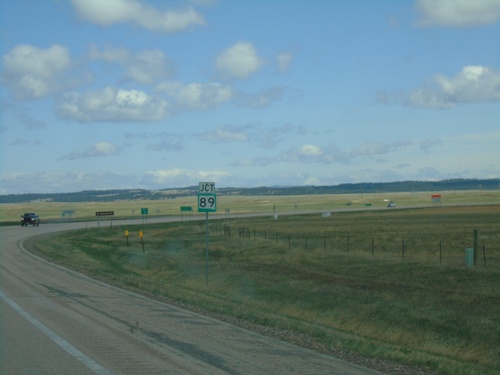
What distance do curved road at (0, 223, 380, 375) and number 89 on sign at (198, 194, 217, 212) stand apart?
6.49m

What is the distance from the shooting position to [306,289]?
24.8 metres

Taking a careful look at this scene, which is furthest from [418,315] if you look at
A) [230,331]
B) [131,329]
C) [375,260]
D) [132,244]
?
[132,244]

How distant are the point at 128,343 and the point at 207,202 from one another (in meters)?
12.6

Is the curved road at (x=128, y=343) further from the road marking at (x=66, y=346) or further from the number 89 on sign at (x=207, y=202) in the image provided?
the number 89 on sign at (x=207, y=202)

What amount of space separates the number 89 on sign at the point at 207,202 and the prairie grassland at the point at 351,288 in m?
3.00

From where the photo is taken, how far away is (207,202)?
2288cm

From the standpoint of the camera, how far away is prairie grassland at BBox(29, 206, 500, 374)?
13500 mm

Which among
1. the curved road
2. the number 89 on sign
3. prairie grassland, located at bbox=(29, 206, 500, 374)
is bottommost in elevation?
prairie grassland, located at bbox=(29, 206, 500, 374)

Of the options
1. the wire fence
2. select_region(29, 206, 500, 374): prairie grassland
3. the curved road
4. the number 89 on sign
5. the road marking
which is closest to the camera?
the road marking

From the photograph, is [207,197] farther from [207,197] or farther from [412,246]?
[412,246]

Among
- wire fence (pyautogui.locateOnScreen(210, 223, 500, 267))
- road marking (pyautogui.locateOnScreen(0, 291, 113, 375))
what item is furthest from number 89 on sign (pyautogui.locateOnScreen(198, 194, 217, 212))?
wire fence (pyautogui.locateOnScreen(210, 223, 500, 267))

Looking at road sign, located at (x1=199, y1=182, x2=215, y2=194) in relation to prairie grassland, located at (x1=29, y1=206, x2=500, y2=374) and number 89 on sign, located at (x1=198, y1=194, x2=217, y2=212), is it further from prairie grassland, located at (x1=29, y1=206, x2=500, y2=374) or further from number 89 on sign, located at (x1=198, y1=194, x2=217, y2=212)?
prairie grassland, located at (x1=29, y1=206, x2=500, y2=374)

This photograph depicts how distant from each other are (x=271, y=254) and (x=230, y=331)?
27186mm

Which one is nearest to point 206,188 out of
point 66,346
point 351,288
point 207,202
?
point 207,202
